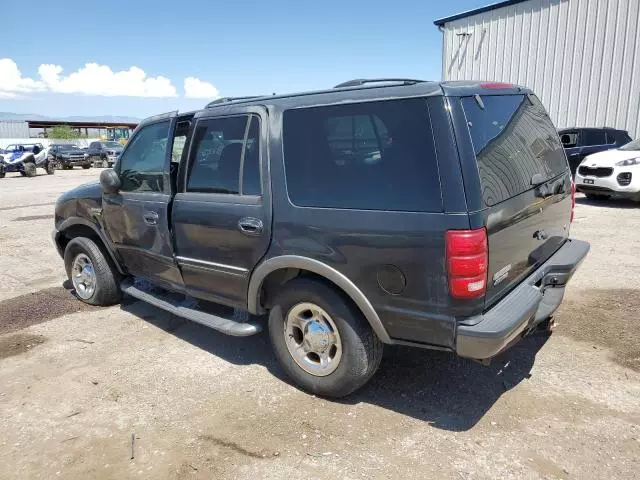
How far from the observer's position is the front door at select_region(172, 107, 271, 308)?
3.31m

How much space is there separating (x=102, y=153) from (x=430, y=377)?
1215 inches

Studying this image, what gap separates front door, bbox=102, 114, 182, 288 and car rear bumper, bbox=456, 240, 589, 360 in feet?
7.92

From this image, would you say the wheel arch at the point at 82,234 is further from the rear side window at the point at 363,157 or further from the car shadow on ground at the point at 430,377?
the rear side window at the point at 363,157

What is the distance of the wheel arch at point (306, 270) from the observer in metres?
2.84

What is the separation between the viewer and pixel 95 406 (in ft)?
10.8

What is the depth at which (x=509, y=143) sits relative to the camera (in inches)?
118

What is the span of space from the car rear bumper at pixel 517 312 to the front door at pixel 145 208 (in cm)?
242

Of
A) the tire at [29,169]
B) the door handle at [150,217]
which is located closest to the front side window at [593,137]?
the door handle at [150,217]

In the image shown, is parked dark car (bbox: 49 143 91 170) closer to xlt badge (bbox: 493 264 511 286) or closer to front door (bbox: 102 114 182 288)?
front door (bbox: 102 114 182 288)

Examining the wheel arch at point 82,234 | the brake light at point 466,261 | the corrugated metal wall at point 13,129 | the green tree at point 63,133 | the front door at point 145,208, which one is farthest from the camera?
A: the corrugated metal wall at point 13,129

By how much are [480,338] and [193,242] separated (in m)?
2.23

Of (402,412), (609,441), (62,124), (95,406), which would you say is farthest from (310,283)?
(62,124)

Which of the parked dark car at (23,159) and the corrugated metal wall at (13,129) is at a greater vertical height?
the corrugated metal wall at (13,129)

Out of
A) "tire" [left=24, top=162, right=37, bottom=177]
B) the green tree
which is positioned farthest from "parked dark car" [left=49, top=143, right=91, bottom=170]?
the green tree
